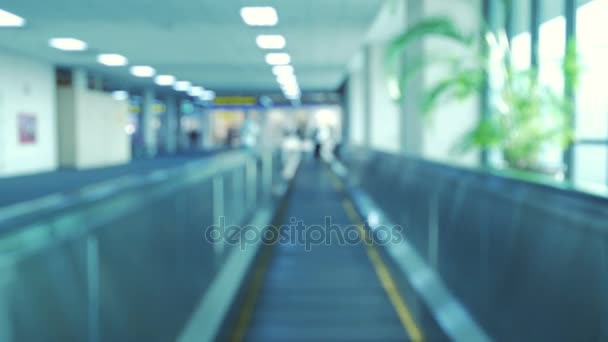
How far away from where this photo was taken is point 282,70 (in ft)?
79.8

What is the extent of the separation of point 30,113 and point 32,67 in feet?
4.89

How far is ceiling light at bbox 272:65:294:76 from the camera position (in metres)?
22.9

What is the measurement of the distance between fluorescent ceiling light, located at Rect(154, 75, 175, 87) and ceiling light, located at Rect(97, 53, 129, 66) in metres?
5.59

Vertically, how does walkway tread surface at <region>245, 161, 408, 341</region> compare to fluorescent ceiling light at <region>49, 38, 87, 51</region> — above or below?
below

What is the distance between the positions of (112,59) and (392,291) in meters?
15.7

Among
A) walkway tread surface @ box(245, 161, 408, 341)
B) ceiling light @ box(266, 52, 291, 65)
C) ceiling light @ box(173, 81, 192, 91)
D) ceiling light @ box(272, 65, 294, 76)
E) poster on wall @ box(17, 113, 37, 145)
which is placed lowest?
walkway tread surface @ box(245, 161, 408, 341)

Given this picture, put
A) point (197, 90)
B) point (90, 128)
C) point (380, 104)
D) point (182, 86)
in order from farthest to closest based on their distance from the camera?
point (197, 90), point (182, 86), point (90, 128), point (380, 104)

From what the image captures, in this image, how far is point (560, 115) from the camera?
24.4 ft

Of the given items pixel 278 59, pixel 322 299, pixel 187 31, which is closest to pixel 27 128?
pixel 278 59

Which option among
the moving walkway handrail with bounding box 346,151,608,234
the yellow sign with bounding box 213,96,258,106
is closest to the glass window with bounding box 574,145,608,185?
the moving walkway handrail with bounding box 346,151,608,234

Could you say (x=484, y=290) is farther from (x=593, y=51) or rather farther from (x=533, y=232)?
(x=593, y=51)

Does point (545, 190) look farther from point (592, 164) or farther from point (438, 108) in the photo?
point (438, 108)

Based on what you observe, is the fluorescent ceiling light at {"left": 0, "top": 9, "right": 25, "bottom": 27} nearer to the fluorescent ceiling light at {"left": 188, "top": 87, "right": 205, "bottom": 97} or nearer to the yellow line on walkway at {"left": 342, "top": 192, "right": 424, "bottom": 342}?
the yellow line on walkway at {"left": 342, "top": 192, "right": 424, "bottom": 342}

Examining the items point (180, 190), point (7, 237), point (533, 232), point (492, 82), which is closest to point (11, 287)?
point (7, 237)
